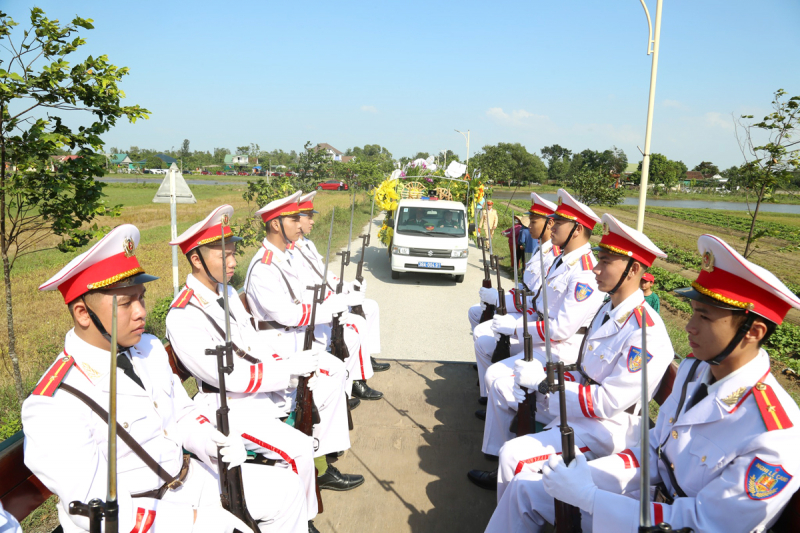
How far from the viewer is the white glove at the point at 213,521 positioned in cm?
211

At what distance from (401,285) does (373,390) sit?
20.3ft

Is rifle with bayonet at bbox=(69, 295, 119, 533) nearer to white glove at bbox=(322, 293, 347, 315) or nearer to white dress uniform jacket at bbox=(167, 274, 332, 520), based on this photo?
white dress uniform jacket at bbox=(167, 274, 332, 520)

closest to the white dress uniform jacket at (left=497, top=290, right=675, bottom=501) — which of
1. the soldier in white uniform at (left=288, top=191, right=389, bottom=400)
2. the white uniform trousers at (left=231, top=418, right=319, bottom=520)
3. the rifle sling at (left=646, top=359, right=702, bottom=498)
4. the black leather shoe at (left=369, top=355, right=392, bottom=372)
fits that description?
the rifle sling at (left=646, top=359, right=702, bottom=498)

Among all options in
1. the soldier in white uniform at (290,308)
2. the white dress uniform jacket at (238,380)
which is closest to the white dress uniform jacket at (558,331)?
the soldier in white uniform at (290,308)

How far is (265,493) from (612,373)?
7.03 feet

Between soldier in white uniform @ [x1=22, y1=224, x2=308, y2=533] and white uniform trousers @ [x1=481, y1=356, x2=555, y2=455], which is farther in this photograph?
white uniform trousers @ [x1=481, y1=356, x2=555, y2=455]

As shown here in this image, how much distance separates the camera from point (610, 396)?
291 cm

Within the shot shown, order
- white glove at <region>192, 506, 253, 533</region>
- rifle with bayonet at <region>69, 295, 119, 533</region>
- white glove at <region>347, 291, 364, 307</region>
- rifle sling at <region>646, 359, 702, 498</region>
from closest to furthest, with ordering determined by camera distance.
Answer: rifle with bayonet at <region>69, 295, 119, 533</region> → white glove at <region>192, 506, 253, 533</region> → rifle sling at <region>646, 359, 702, 498</region> → white glove at <region>347, 291, 364, 307</region>

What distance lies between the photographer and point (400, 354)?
6703mm

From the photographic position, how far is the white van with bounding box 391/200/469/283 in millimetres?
11078

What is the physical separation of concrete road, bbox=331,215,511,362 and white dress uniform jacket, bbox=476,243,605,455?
8.28 feet

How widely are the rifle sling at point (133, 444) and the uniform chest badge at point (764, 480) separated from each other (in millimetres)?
2487

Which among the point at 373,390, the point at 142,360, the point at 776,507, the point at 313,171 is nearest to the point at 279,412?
the point at 142,360

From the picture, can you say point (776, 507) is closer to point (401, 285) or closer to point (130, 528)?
point (130, 528)
